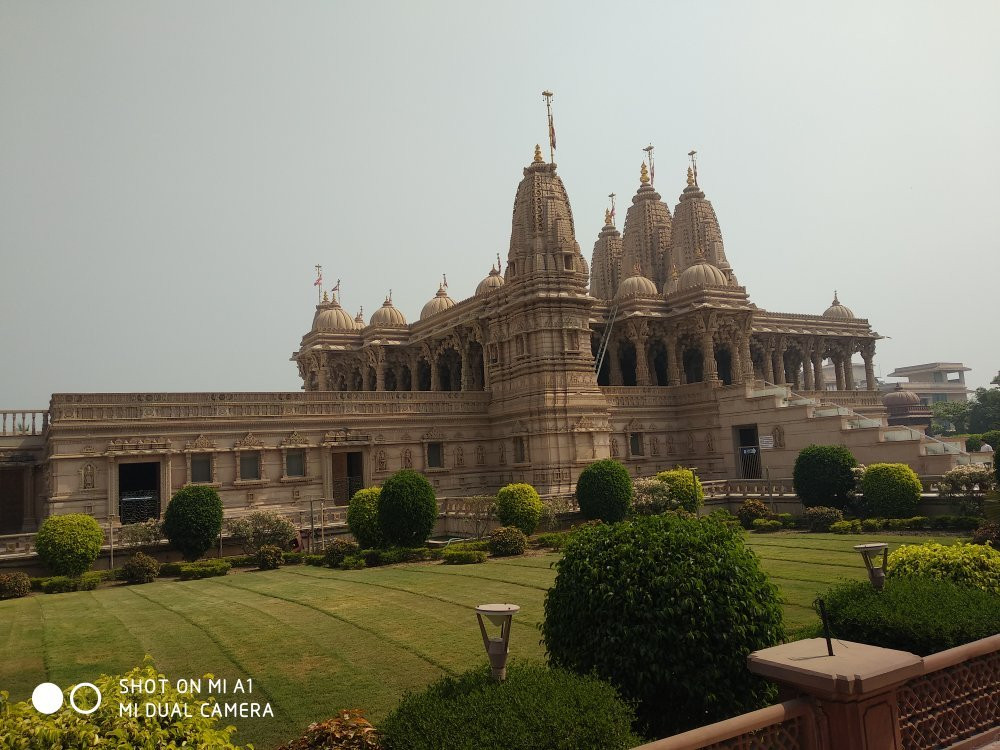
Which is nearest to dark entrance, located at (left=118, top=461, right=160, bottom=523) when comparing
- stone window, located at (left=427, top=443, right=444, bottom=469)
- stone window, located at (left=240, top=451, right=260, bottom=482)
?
stone window, located at (left=240, top=451, right=260, bottom=482)

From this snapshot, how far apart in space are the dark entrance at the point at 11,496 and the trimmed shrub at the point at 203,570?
13572 millimetres

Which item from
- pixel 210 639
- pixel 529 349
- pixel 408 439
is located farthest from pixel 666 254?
pixel 210 639

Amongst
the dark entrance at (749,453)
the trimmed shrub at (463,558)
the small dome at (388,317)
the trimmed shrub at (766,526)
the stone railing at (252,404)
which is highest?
the small dome at (388,317)

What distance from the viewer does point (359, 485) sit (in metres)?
34.1

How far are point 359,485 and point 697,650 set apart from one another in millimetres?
28035

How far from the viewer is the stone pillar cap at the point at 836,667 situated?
246 inches

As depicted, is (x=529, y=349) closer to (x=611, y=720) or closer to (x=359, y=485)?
(x=359, y=485)

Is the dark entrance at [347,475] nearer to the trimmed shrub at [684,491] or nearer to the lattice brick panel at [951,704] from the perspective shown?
the trimmed shrub at [684,491]

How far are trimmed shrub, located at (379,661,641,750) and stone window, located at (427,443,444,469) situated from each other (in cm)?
2954

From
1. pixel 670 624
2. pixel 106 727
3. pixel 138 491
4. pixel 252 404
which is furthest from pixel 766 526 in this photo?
pixel 106 727

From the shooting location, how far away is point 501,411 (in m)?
37.8

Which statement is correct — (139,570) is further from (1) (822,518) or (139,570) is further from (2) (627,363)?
(2) (627,363)

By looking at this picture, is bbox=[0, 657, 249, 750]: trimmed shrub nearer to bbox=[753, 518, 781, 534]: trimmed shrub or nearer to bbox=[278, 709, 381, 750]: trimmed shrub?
bbox=[278, 709, 381, 750]: trimmed shrub

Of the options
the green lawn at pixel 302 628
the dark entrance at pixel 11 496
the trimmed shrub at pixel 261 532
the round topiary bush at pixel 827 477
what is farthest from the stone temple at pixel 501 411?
the green lawn at pixel 302 628
